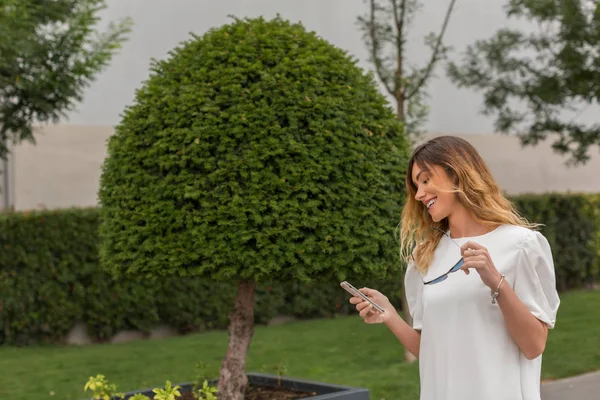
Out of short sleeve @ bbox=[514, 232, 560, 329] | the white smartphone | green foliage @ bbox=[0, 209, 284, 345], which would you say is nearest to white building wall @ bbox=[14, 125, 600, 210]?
green foliage @ bbox=[0, 209, 284, 345]

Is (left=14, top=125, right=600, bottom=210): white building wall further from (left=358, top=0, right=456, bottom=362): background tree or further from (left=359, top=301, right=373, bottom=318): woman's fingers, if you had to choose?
(left=359, top=301, right=373, bottom=318): woman's fingers

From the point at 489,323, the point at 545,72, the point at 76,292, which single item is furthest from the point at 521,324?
the point at 545,72

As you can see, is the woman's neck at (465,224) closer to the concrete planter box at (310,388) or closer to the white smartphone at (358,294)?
the white smartphone at (358,294)

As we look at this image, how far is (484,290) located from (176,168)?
297 centimetres

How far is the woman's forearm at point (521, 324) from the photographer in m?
2.62

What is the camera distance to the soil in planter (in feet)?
20.0

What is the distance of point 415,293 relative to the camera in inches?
122

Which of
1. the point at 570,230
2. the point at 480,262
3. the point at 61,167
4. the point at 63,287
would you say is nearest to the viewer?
the point at 480,262

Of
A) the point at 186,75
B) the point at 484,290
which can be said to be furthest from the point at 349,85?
the point at 484,290

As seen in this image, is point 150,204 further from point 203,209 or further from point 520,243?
point 520,243

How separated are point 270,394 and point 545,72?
279 inches

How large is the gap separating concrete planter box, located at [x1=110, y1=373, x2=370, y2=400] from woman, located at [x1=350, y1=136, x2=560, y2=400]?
8.89 feet

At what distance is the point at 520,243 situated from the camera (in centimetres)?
278

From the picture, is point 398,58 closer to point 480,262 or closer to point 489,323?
point 489,323
